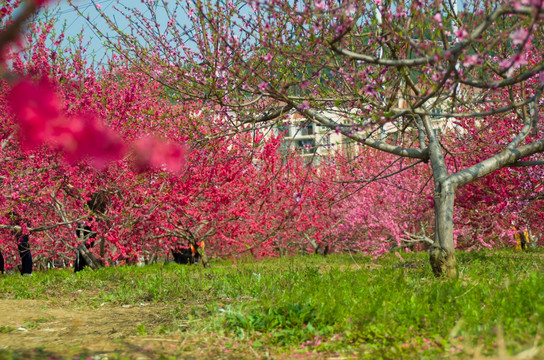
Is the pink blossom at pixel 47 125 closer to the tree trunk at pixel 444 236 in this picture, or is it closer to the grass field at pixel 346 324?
the grass field at pixel 346 324

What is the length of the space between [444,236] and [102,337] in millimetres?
4447

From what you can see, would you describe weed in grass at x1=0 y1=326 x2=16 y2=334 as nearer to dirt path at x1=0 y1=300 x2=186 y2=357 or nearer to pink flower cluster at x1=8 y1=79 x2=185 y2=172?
dirt path at x1=0 y1=300 x2=186 y2=357

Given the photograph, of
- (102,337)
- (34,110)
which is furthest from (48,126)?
(102,337)

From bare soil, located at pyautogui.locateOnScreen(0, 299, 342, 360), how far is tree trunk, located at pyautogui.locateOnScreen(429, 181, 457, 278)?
338 cm

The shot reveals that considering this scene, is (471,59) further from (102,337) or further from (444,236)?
(102,337)

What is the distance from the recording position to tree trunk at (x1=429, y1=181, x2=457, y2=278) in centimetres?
638

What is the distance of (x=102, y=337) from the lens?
14.8 feet

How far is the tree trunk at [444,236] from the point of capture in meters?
6.38

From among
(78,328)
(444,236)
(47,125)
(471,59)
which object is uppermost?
(471,59)

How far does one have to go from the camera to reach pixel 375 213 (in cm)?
1819

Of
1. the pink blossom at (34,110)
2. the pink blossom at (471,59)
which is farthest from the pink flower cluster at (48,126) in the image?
the pink blossom at (471,59)

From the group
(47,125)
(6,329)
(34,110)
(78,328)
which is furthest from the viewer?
(6,329)

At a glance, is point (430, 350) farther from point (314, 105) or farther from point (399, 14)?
point (314, 105)

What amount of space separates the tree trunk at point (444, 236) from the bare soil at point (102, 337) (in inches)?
133
